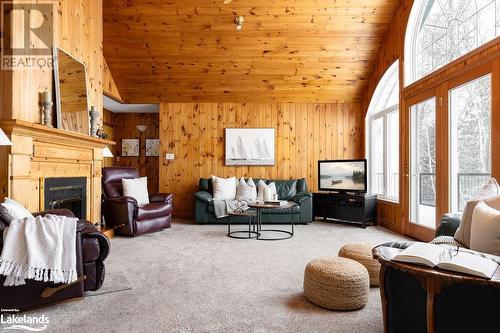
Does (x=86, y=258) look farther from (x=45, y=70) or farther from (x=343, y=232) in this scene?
(x=343, y=232)

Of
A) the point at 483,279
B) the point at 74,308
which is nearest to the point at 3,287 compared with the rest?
the point at 74,308

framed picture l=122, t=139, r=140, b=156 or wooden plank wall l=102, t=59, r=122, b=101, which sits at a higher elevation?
wooden plank wall l=102, t=59, r=122, b=101

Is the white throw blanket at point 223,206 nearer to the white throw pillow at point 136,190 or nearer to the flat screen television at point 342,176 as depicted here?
the white throw pillow at point 136,190

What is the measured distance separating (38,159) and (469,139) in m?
4.62

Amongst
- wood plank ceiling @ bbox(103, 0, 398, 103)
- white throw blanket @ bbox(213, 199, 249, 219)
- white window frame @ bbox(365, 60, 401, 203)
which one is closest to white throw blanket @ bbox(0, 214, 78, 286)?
white throw blanket @ bbox(213, 199, 249, 219)

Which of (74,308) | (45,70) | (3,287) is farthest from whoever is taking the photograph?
(45,70)

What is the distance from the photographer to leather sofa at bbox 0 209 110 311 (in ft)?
7.30

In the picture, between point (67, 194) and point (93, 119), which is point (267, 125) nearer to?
point (93, 119)

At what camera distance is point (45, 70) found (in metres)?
3.52

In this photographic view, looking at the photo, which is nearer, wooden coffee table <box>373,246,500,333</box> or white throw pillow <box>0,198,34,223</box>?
wooden coffee table <box>373,246,500,333</box>

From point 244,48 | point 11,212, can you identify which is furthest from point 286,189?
point 11,212

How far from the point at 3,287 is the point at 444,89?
4.72 m

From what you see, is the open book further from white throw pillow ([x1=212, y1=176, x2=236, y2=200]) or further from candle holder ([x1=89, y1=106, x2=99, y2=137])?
white throw pillow ([x1=212, y1=176, x2=236, y2=200])

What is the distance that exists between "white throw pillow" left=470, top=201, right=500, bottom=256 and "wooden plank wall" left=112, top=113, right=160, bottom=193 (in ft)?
23.8
